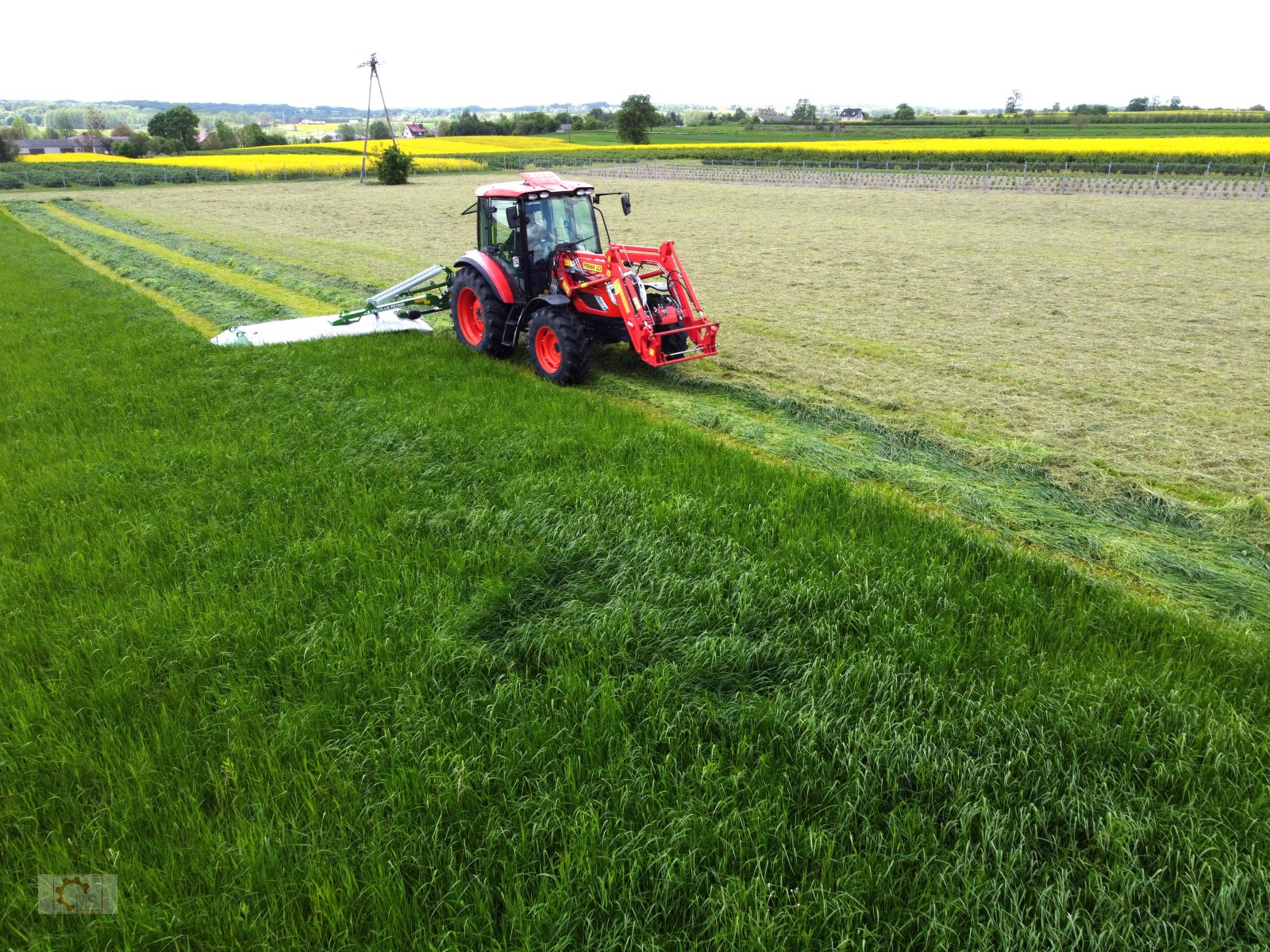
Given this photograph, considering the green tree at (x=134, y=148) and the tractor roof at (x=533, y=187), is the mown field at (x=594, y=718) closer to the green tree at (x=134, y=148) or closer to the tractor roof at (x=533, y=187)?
the tractor roof at (x=533, y=187)

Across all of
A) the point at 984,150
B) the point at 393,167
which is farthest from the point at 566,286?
the point at 984,150

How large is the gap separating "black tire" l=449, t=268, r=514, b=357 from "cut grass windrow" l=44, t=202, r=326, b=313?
14.5 feet

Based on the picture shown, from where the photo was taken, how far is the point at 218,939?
253 centimetres

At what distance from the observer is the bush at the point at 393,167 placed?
4578 cm

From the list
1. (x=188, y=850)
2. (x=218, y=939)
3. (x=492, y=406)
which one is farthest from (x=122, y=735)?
(x=492, y=406)

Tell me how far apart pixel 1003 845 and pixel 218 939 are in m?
2.76

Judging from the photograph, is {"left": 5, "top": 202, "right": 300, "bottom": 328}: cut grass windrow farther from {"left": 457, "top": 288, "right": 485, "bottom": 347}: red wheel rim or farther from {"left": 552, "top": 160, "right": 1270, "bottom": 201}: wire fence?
{"left": 552, "top": 160, "right": 1270, "bottom": 201}: wire fence

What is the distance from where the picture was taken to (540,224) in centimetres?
941

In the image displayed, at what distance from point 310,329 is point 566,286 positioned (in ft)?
15.1

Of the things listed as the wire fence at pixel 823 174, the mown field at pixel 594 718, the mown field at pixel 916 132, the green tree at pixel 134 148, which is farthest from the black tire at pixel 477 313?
the green tree at pixel 134 148

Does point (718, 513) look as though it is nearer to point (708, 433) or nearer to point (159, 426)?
point (708, 433)

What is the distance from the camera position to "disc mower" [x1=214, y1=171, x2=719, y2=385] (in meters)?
8.66

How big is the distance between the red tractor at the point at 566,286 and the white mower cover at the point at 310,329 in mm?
1861

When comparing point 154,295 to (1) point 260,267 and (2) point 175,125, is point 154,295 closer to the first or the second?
(1) point 260,267
